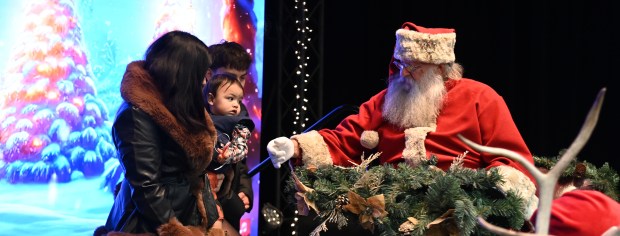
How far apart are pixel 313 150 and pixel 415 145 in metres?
0.46

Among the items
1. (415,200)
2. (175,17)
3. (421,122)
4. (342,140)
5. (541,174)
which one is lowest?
(415,200)

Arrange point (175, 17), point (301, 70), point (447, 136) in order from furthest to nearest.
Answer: point (301, 70) → point (175, 17) → point (447, 136)

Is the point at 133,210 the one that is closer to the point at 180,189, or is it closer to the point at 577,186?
the point at 180,189

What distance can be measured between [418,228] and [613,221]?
94 centimetres

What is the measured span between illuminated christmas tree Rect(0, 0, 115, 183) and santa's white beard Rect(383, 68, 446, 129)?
197 cm

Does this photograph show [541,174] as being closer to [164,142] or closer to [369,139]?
[164,142]

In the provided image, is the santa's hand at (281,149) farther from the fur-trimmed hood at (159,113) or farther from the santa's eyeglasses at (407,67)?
the santa's eyeglasses at (407,67)

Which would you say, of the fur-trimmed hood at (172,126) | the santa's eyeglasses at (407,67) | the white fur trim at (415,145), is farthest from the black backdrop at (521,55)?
the fur-trimmed hood at (172,126)

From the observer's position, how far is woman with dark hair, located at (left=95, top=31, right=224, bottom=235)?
10.4ft

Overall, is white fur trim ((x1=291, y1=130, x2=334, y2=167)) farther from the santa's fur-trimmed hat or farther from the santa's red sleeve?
the santa's fur-trimmed hat

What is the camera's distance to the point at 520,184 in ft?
10.6

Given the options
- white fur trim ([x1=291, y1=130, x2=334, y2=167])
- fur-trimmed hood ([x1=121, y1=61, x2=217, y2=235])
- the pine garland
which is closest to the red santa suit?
white fur trim ([x1=291, y1=130, x2=334, y2=167])

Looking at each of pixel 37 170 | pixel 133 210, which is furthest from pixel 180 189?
pixel 37 170

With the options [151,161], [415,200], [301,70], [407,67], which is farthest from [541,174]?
[301,70]
